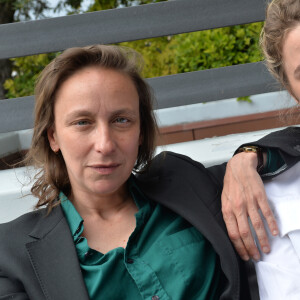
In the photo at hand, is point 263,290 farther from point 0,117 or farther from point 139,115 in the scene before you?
point 0,117

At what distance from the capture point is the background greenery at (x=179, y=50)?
4.33m

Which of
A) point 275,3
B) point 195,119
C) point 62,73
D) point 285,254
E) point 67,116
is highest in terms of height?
point 275,3

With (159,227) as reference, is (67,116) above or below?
above

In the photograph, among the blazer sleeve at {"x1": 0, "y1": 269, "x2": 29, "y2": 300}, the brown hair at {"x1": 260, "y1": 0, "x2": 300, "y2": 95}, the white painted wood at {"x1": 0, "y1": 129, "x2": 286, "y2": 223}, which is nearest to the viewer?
the blazer sleeve at {"x1": 0, "y1": 269, "x2": 29, "y2": 300}

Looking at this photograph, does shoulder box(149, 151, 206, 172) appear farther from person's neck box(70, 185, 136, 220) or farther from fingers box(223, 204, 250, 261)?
fingers box(223, 204, 250, 261)

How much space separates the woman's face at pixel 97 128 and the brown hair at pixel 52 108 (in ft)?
0.12

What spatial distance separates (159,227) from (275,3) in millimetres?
982

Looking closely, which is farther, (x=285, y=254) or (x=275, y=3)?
(x=275, y=3)

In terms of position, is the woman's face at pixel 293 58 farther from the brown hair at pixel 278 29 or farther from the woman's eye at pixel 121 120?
the woman's eye at pixel 121 120

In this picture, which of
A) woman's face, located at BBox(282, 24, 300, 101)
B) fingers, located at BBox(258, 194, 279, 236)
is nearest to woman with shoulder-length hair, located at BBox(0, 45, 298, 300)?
fingers, located at BBox(258, 194, 279, 236)

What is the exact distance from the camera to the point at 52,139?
6.59ft

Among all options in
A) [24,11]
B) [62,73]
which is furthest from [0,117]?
[24,11]

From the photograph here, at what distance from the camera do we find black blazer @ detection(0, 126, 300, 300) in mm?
1717

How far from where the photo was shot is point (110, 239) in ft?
6.28
